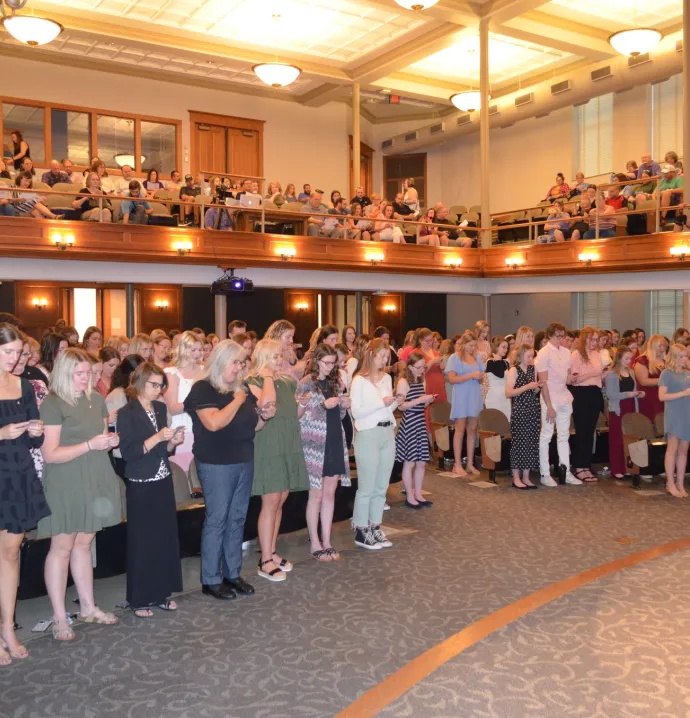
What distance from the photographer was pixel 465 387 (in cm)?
785

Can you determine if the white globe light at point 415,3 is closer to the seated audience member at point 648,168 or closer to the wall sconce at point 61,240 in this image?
the seated audience member at point 648,168

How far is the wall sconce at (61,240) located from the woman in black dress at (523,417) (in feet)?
23.3

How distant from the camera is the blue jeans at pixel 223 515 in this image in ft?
14.3

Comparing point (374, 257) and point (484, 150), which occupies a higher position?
point (484, 150)

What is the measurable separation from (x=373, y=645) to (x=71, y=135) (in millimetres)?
15087

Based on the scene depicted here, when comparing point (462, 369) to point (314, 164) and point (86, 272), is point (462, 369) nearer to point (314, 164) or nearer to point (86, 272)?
point (86, 272)

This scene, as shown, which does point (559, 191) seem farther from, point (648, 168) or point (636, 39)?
point (636, 39)

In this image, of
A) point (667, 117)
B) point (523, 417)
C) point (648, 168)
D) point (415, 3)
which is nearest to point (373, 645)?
point (523, 417)

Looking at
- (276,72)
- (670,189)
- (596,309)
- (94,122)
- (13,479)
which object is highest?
(276,72)

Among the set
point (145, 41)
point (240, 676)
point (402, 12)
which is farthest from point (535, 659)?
point (145, 41)

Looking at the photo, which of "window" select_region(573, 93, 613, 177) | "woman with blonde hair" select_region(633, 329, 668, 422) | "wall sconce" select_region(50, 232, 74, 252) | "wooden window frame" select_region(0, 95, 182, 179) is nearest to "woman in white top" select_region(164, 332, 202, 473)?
"woman with blonde hair" select_region(633, 329, 668, 422)

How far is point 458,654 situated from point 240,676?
105cm

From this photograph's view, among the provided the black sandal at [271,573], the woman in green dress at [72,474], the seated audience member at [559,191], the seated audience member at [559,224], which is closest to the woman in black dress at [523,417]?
the black sandal at [271,573]

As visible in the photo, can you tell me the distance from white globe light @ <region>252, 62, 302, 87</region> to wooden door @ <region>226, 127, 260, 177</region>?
13.4ft
